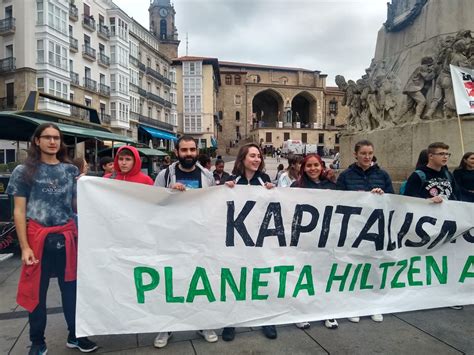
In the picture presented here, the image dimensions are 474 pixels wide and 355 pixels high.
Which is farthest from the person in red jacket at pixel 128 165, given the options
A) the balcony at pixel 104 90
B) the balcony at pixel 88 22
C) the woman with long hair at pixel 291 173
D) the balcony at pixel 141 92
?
the balcony at pixel 141 92

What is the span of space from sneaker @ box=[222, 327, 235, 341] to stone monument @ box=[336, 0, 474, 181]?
19.5ft

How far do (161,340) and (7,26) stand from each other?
3730cm

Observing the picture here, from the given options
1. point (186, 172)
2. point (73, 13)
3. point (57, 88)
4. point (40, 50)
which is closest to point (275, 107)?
point (73, 13)

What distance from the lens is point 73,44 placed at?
3641 centimetres

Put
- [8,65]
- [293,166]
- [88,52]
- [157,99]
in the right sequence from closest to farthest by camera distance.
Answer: [293,166], [8,65], [88,52], [157,99]

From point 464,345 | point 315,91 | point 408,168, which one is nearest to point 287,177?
point 408,168

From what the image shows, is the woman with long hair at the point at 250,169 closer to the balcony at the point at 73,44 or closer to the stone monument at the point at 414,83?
the stone monument at the point at 414,83

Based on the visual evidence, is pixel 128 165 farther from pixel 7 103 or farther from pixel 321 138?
pixel 321 138

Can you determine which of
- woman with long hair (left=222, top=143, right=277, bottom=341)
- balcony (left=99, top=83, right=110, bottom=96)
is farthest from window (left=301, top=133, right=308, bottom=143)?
woman with long hair (left=222, top=143, right=277, bottom=341)

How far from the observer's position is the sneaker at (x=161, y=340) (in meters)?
3.13

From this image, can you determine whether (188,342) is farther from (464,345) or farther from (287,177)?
(287,177)

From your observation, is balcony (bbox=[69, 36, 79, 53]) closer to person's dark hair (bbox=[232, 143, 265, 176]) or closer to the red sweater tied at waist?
person's dark hair (bbox=[232, 143, 265, 176])

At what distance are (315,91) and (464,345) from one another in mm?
84992

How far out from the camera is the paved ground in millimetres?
3080
